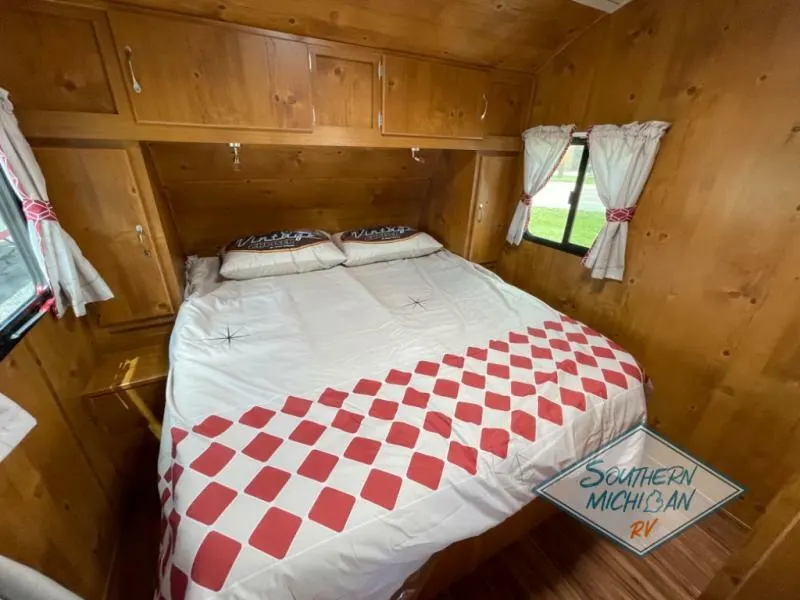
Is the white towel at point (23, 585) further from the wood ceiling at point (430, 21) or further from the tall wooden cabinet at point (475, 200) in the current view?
the tall wooden cabinet at point (475, 200)

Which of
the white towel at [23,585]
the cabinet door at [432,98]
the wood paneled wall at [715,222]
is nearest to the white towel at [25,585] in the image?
the white towel at [23,585]

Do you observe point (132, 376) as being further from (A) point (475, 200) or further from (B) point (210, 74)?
(A) point (475, 200)

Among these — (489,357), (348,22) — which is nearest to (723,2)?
(348,22)

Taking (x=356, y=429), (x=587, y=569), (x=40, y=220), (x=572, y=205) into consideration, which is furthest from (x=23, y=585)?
(x=572, y=205)

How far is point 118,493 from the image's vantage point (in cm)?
151

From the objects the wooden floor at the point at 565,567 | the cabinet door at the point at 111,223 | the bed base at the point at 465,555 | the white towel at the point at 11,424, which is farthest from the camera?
the cabinet door at the point at 111,223

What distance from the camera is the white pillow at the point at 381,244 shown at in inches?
92.0

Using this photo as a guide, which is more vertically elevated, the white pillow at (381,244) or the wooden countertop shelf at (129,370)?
the white pillow at (381,244)

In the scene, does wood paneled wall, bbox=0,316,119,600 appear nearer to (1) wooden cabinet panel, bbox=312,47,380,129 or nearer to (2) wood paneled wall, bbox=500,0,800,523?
A: (1) wooden cabinet panel, bbox=312,47,380,129

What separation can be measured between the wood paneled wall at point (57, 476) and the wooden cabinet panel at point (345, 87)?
62.0 inches

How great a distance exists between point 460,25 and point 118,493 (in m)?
2.87

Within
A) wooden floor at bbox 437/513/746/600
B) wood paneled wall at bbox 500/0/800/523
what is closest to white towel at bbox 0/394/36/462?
wooden floor at bbox 437/513/746/600

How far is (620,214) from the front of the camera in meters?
1.84

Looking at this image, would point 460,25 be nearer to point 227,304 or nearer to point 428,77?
point 428,77
